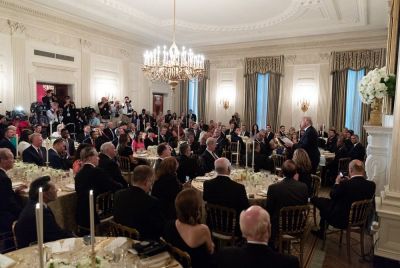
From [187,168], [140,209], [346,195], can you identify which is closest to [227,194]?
[140,209]

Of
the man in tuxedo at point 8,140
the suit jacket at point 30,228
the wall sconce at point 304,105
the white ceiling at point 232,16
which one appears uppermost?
the white ceiling at point 232,16

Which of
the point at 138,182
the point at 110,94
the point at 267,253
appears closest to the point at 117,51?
the point at 110,94

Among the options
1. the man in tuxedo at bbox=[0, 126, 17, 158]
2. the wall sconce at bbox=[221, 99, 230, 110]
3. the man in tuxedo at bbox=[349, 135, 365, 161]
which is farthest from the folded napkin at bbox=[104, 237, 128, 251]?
the wall sconce at bbox=[221, 99, 230, 110]

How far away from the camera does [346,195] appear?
12.9 ft

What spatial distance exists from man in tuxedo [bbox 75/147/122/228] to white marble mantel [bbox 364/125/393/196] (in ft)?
13.0

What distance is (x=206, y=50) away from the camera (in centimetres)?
1403

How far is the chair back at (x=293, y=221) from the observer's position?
347cm

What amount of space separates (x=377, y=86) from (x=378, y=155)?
108 centimetres

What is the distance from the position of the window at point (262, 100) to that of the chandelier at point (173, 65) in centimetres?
649

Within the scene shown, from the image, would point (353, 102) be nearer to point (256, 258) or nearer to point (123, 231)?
point (123, 231)

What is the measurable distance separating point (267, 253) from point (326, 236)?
3182 mm

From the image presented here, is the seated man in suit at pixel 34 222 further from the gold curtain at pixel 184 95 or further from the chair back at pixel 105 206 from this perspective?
the gold curtain at pixel 184 95

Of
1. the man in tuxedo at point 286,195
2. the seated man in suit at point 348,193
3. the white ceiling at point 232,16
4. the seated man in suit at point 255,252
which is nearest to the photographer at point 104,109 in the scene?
the white ceiling at point 232,16

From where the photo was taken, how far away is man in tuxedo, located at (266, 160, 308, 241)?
351cm
